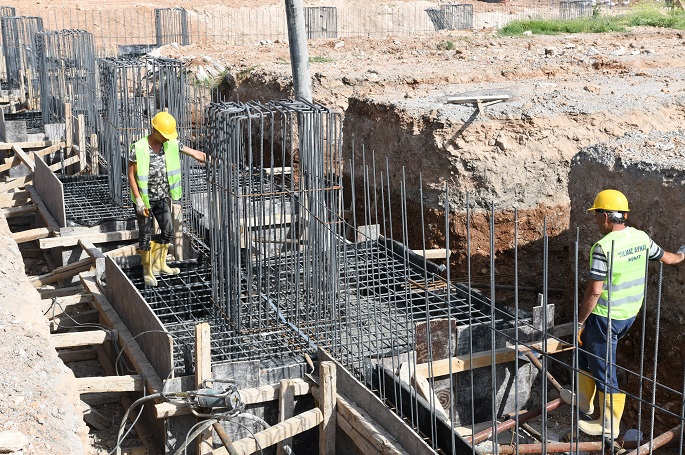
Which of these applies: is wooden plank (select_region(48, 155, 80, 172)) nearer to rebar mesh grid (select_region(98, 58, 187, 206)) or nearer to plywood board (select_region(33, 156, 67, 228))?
plywood board (select_region(33, 156, 67, 228))

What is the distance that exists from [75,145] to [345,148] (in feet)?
14.1

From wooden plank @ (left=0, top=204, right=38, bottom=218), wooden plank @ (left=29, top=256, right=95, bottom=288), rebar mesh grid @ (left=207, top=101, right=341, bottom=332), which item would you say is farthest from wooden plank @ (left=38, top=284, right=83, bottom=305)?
wooden plank @ (left=0, top=204, right=38, bottom=218)

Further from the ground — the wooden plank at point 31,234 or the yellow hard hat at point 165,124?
the yellow hard hat at point 165,124

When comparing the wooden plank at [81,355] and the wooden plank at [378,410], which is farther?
the wooden plank at [81,355]

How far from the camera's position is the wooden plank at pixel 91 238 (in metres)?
9.88

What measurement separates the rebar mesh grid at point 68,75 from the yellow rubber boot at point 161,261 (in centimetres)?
484

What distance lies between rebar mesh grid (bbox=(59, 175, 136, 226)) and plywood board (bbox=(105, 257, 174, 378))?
6.97ft

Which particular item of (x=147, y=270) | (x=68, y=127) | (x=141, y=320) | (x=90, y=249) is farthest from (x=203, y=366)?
(x=68, y=127)

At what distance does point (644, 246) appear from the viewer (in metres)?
6.08

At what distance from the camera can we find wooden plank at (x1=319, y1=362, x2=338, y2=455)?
6.45 metres

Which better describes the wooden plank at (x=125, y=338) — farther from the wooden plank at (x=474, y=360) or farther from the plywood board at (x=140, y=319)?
the wooden plank at (x=474, y=360)

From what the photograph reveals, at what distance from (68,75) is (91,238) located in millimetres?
5589

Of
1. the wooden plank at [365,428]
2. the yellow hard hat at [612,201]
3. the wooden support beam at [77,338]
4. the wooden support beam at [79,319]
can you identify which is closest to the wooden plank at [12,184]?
the wooden support beam at [79,319]

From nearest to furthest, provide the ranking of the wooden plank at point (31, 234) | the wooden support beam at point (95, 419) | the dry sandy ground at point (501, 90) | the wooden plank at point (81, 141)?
the dry sandy ground at point (501, 90) → the wooden support beam at point (95, 419) → the wooden plank at point (31, 234) → the wooden plank at point (81, 141)
